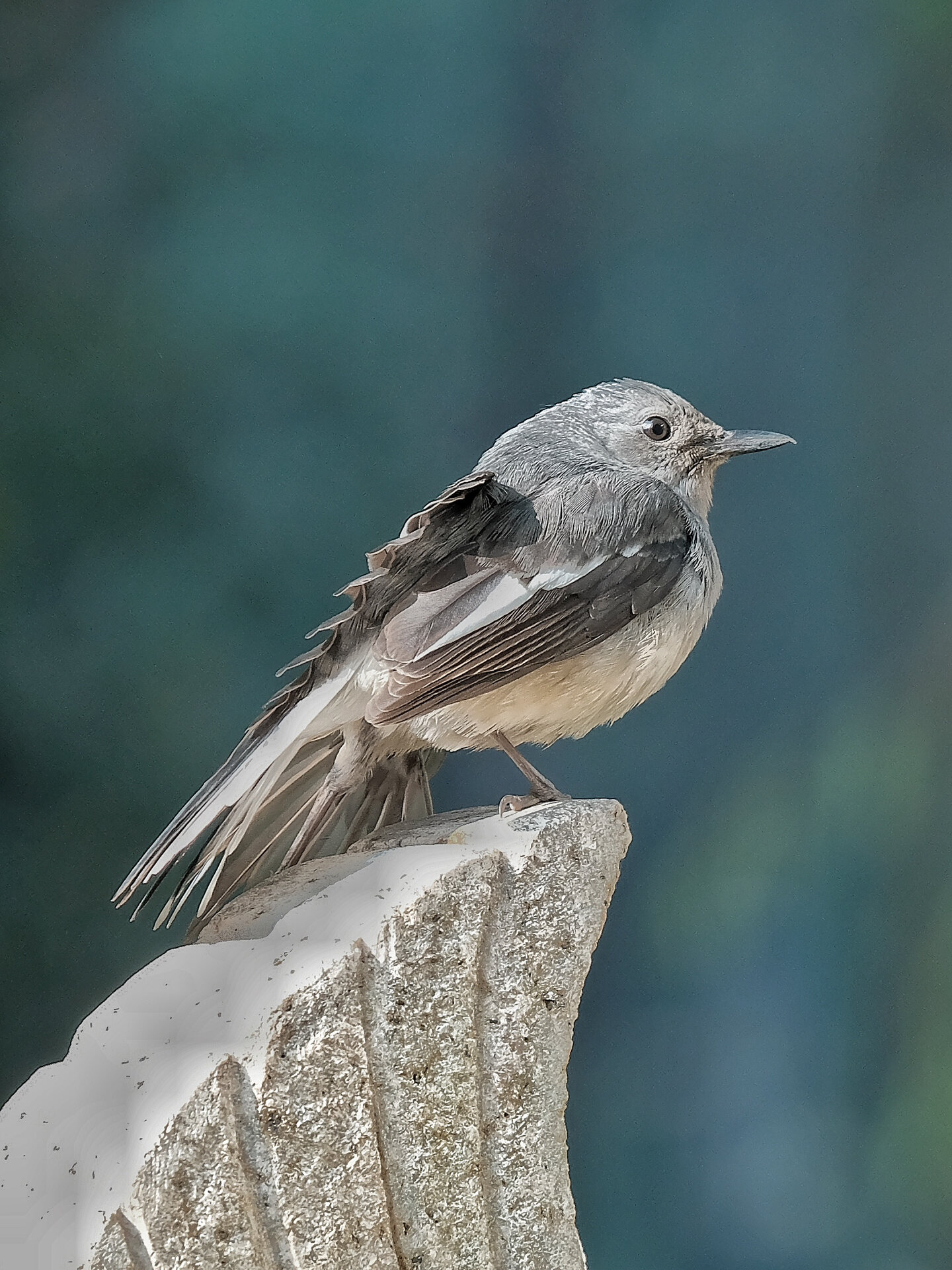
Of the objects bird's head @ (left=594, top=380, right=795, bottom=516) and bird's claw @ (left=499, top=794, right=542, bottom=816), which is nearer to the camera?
bird's claw @ (left=499, top=794, right=542, bottom=816)

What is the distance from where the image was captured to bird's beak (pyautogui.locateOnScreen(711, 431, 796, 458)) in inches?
45.9

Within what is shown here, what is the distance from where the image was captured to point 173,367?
1559mm

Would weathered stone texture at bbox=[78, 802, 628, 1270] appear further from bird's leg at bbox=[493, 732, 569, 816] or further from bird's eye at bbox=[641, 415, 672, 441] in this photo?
bird's eye at bbox=[641, 415, 672, 441]

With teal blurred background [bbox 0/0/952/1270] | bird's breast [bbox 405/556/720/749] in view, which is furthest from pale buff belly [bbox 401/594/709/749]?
teal blurred background [bbox 0/0/952/1270]

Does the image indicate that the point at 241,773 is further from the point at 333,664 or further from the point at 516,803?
the point at 516,803

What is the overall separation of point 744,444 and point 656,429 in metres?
0.08

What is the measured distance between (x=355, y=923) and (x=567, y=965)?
0.16 metres

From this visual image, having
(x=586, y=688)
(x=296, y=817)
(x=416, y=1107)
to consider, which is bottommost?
(x=416, y=1107)

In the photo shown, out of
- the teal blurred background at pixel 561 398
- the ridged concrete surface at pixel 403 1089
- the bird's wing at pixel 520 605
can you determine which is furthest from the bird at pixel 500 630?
the teal blurred background at pixel 561 398

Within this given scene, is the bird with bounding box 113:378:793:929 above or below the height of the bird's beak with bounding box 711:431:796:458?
below

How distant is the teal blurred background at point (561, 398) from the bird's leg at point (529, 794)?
0.55 m

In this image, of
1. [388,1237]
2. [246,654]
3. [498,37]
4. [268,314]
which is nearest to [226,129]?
[268,314]

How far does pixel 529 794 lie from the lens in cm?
108

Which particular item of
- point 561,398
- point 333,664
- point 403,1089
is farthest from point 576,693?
point 561,398
